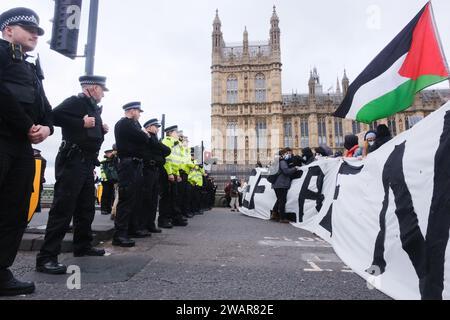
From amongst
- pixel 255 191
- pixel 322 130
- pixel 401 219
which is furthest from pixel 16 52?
pixel 322 130

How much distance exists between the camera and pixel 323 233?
529 centimetres

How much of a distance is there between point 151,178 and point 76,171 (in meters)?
2.10

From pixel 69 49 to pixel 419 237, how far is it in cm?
482

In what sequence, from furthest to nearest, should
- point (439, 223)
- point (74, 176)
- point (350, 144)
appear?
point (350, 144) < point (74, 176) < point (439, 223)

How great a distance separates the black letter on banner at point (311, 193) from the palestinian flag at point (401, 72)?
8.72 ft

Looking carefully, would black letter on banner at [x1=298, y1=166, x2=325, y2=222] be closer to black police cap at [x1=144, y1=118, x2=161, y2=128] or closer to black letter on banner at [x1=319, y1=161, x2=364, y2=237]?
black letter on banner at [x1=319, y1=161, x2=364, y2=237]

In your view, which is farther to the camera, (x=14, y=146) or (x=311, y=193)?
(x=311, y=193)

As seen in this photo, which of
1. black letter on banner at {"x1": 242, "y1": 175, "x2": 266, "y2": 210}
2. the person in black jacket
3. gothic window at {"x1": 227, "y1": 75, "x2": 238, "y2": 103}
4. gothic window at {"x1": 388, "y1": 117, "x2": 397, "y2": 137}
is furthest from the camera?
gothic window at {"x1": 227, "y1": 75, "x2": 238, "y2": 103}

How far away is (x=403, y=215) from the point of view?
8.13ft

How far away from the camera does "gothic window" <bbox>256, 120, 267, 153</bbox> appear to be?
159 ft

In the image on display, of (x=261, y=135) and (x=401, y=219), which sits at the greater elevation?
(x=261, y=135)

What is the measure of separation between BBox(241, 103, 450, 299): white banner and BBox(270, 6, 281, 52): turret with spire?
160ft

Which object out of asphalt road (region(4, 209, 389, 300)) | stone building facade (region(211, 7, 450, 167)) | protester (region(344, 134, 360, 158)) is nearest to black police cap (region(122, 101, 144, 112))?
asphalt road (region(4, 209, 389, 300))

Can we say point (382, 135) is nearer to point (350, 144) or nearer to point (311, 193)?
point (350, 144)
